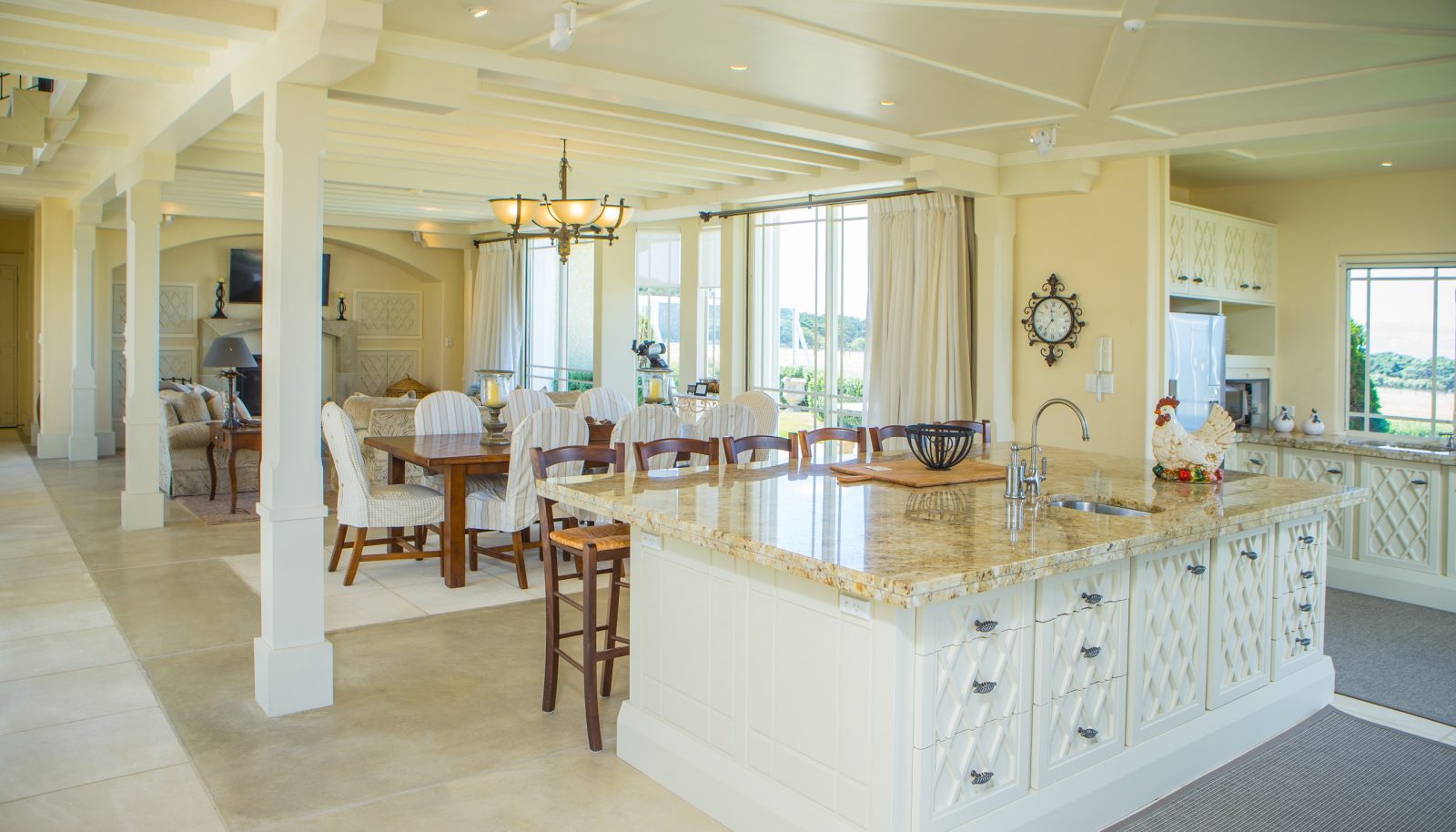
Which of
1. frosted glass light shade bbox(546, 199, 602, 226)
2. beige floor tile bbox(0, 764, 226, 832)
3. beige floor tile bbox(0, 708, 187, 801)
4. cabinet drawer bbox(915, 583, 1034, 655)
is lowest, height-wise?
beige floor tile bbox(0, 764, 226, 832)

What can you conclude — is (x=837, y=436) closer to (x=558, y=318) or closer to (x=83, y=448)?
(x=558, y=318)

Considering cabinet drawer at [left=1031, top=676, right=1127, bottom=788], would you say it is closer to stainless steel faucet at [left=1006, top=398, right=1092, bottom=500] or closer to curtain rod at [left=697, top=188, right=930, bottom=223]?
stainless steel faucet at [left=1006, top=398, right=1092, bottom=500]

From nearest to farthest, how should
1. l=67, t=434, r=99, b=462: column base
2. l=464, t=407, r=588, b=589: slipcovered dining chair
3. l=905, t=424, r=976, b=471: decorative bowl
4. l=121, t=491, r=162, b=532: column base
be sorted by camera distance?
l=905, t=424, r=976, b=471: decorative bowl < l=464, t=407, r=588, b=589: slipcovered dining chair < l=121, t=491, r=162, b=532: column base < l=67, t=434, r=99, b=462: column base

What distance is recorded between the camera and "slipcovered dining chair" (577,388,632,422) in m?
7.58

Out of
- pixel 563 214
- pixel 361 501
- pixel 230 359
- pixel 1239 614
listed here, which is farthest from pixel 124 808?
pixel 230 359

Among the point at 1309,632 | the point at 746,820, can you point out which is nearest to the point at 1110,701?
Result: the point at 746,820

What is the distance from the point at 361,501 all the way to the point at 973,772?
4.08 metres

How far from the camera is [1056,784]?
2857mm

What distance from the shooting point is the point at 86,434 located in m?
10.7

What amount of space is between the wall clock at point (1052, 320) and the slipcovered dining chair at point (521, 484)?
309 centimetres

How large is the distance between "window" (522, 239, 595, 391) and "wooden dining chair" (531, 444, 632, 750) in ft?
23.3

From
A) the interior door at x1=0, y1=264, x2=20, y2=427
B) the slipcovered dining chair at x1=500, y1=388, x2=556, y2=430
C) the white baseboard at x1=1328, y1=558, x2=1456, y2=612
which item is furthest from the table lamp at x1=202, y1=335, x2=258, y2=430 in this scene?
the white baseboard at x1=1328, y1=558, x2=1456, y2=612

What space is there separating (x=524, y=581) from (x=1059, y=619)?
3.62 m

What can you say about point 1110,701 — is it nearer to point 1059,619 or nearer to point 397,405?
point 1059,619
